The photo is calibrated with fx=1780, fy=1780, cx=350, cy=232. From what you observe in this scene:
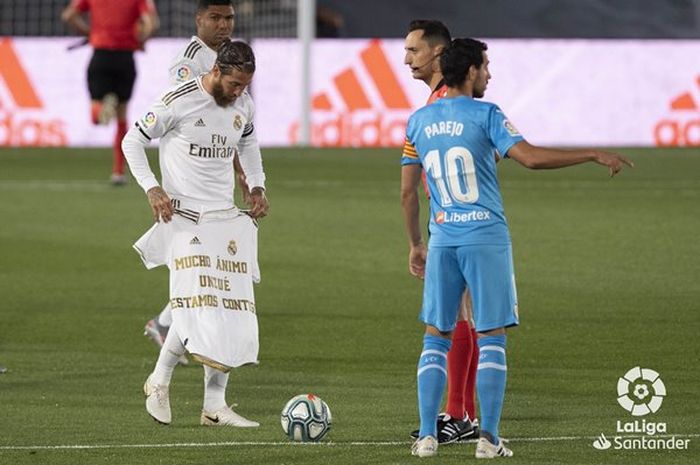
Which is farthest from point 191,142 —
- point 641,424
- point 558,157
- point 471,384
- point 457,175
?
point 641,424

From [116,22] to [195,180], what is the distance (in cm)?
1258

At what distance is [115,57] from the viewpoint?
2084cm

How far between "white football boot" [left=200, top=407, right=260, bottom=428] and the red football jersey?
1276 cm

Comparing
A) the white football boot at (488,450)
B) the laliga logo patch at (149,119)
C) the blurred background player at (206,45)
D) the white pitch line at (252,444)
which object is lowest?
the white pitch line at (252,444)

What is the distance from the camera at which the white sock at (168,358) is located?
8574mm

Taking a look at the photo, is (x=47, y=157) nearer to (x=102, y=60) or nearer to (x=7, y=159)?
(x=7, y=159)

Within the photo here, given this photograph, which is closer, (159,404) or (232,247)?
(159,404)

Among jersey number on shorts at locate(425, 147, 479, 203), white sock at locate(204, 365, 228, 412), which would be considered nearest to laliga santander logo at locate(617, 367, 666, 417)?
jersey number on shorts at locate(425, 147, 479, 203)

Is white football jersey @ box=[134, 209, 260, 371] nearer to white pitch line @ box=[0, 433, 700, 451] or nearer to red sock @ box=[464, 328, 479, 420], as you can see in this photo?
white pitch line @ box=[0, 433, 700, 451]

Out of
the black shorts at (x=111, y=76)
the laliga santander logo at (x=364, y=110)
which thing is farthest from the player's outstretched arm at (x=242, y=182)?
the laliga santander logo at (x=364, y=110)

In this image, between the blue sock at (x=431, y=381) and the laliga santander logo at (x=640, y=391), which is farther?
the laliga santander logo at (x=640, y=391)

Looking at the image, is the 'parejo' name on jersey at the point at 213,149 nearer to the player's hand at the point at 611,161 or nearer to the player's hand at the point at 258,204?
the player's hand at the point at 258,204

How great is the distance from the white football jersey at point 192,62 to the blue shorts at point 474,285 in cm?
209

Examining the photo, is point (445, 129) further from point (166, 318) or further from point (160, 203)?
point (166, 318)
